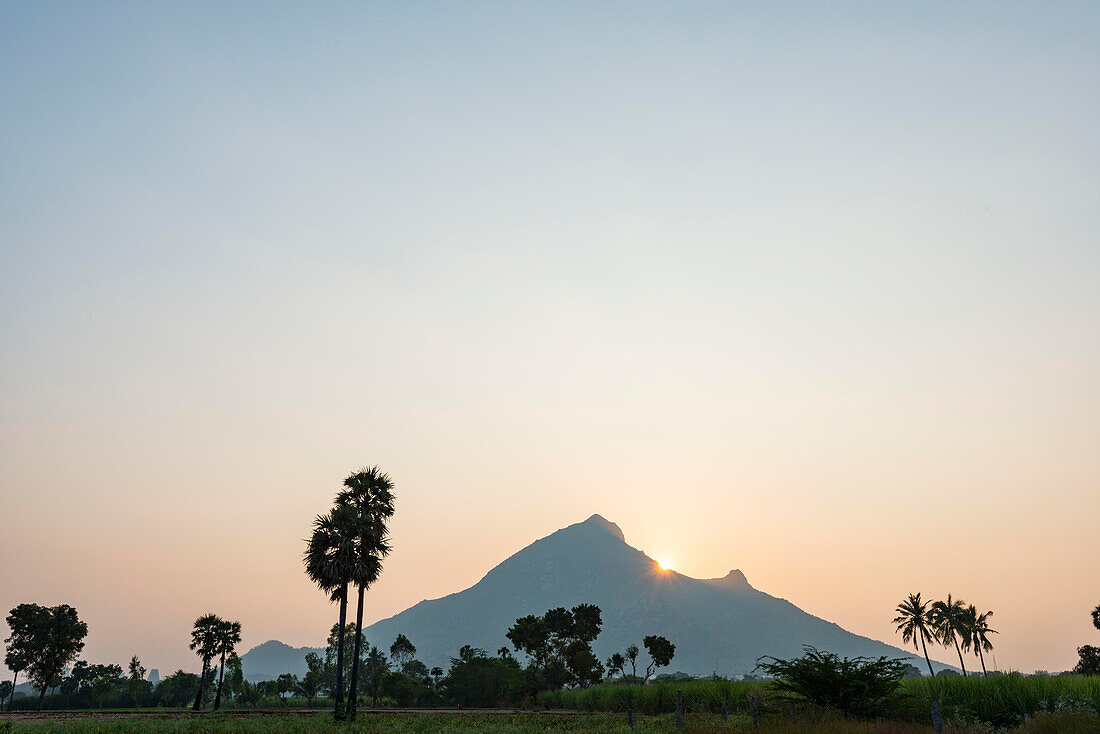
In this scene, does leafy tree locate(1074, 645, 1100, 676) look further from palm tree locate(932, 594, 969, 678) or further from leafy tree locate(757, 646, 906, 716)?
leafy tree locate(757, 646, 906, 716)

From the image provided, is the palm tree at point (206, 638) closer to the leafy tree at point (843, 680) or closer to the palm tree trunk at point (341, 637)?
the palm tree trunk at point (341, 637)

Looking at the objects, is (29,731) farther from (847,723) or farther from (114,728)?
(847,723)

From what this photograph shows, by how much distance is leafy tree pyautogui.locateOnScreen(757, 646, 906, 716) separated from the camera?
89.3ft

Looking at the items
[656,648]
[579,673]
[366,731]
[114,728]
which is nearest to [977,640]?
[656,648]

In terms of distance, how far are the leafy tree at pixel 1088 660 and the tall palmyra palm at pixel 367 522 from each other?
9806 centimetres

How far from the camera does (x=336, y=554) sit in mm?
55750

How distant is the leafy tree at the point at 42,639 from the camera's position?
10512cm

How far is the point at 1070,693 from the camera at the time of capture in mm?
27141

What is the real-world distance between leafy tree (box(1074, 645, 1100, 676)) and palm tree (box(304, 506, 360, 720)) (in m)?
100

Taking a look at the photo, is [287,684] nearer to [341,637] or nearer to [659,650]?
[659,650]

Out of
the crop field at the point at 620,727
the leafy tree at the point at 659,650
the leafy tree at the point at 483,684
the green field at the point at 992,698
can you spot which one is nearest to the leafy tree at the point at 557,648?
the leafy tree at the point at 483,684

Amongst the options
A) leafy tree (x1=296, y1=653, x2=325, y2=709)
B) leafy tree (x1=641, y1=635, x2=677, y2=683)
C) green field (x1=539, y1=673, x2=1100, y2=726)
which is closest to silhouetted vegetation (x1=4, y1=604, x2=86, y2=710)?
leafy tree (x1=296, y1=653, x2=325, y2=709)

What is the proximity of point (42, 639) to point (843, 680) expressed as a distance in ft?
402

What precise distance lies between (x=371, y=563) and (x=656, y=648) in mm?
79091
